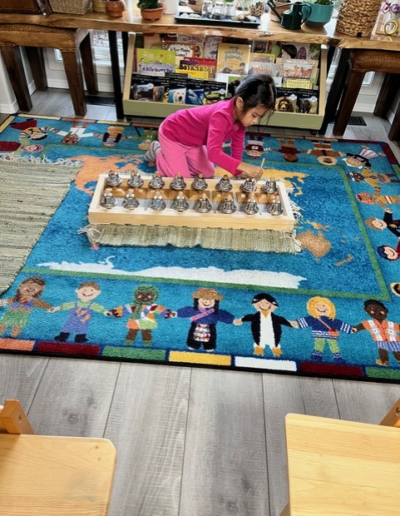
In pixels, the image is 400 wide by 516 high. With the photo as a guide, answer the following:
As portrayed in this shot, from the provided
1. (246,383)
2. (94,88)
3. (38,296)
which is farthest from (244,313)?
(94,88)

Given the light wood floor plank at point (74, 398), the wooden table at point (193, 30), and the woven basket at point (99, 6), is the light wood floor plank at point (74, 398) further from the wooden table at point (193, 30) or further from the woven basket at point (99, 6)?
the woven basket at point (99, 6)

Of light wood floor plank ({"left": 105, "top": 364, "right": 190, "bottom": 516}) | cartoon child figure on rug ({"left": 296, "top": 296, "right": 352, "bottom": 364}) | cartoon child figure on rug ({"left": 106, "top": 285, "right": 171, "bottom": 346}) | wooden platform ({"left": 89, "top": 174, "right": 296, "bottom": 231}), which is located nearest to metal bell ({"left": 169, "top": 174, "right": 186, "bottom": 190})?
wooden platform ({"left": 89, "top": 174, "right": 296, "bottom": 231})

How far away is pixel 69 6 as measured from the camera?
227 centimetres

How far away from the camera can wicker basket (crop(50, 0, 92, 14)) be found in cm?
226

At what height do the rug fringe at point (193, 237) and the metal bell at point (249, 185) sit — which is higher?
the metal bell at point (249, 185)

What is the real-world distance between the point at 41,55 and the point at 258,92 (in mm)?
1949

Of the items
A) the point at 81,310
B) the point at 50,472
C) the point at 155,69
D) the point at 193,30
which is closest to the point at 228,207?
the point at 81,310

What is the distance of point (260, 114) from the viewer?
1732 mm

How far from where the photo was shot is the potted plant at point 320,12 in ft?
7.56

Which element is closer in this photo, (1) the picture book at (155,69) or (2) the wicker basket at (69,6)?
(2) the wicker basket at (69,6)

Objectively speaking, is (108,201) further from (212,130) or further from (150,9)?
(150,9)

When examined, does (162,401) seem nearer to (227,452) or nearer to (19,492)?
(227,452)

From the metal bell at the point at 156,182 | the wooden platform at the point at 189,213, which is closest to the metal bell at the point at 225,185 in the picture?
the wooden platform at the point at 189,213

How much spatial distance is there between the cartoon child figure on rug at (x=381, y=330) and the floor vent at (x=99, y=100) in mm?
2186
